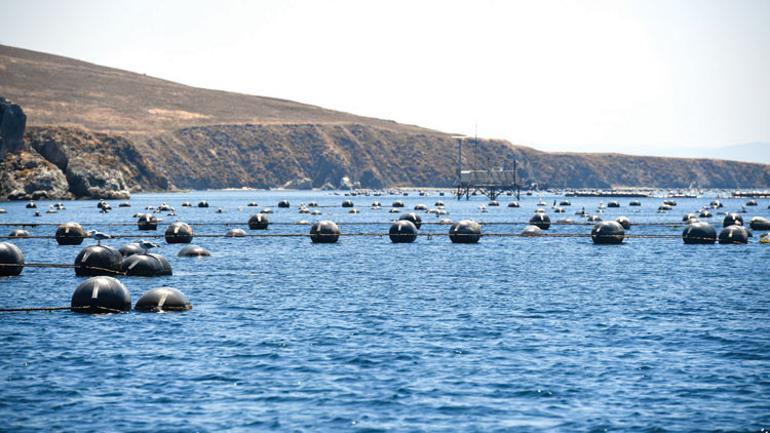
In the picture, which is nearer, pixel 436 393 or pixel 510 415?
pixel 510 415

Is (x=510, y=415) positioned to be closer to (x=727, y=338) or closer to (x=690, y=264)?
(x=727, y=338)

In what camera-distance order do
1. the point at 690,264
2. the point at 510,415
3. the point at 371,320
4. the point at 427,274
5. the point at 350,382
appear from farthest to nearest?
1. the point at 690,264
2. the point at 427,274
3. the point at 371,320
4. the point at 350,382
5. the point at 510,415

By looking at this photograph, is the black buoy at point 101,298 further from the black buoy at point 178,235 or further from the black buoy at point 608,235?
the black buoy at point 608,235

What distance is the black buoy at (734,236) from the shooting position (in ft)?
269

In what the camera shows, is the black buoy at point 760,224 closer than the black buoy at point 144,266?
No

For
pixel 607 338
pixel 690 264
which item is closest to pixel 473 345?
pixel 607 338

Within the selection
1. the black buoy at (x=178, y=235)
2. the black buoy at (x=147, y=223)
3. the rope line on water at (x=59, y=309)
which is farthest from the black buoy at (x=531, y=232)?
the rope line on water at (x=59, y=309)

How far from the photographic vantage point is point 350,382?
24.2 metres

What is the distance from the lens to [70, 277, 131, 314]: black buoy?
118 ft

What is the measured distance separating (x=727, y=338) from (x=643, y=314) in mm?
6204

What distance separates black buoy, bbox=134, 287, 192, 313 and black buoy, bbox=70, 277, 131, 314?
58cm

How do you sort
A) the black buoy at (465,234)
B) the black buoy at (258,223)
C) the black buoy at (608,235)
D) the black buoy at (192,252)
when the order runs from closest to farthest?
the black buoy at (192,252)
the black buoy at (608,235)
the black buoy at (465,234)
the black buoy at (258,223)

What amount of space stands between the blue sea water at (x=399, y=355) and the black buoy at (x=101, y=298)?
1.06 metres

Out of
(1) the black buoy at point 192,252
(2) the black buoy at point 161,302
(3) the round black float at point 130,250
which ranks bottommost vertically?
(1) the black buoy at point 192,252
